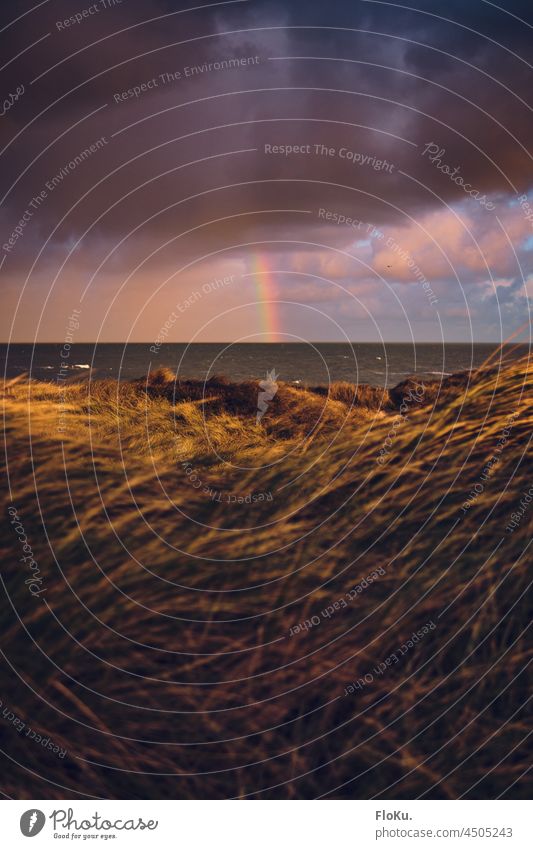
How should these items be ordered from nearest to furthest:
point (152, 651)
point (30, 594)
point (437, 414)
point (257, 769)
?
point (257, 769)
point (152, 651)
point (30, 594)
point (437, 414)

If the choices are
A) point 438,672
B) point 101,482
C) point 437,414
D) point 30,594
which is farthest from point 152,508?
point 437,414

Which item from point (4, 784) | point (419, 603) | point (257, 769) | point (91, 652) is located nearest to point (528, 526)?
point (419, 603)

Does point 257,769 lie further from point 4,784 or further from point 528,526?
point 528,526

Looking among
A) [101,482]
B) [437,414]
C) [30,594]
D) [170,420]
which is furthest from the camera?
[170,420]

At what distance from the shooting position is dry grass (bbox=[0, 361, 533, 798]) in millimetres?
2896

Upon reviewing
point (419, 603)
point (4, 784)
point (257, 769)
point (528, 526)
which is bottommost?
point (4, 784)

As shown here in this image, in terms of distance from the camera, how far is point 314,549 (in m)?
3.49

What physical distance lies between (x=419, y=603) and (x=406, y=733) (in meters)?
0.60

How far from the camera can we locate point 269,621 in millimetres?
3156

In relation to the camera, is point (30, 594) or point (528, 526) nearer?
point (30, 594)

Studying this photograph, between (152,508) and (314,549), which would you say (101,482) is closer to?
(152,508)

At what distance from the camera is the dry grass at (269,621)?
2.90 meters

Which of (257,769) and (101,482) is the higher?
(101,482)

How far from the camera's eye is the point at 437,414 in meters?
4.58
